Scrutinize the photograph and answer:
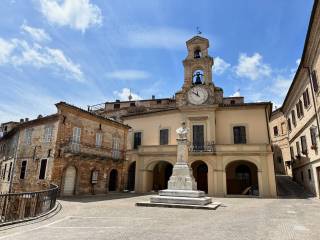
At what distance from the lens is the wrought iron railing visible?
22.7 m

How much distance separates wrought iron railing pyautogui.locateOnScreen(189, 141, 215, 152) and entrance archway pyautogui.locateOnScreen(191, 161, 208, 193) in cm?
188

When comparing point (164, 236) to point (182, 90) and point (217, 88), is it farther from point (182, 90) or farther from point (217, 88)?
point (217, 88)

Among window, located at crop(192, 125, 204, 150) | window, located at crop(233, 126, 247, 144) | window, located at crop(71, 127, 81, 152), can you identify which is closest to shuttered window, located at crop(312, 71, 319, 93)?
window, located at crop(233, 126, 247, 144)

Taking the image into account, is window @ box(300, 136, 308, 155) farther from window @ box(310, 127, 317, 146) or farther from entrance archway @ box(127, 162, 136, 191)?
entrance archway @ box(127, 162, 136, 191)

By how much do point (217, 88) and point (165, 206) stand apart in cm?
2085

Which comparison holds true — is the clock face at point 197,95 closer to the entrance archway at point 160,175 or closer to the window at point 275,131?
the entrance archway at point 160,175

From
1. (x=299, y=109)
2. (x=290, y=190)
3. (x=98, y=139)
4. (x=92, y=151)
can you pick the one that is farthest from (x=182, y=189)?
(x=290, y=190)

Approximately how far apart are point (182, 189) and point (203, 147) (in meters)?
10.8

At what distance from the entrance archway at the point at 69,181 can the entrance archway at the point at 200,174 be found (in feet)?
38.0

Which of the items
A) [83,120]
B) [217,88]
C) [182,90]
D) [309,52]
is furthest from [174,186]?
[217,88]

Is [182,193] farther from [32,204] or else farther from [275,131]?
[275,131]

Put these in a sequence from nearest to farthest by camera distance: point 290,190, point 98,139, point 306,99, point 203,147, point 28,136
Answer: point 306,99
point 28,136
point 98,139
point 290,190
point 203,147

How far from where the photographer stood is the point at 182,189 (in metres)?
13.3

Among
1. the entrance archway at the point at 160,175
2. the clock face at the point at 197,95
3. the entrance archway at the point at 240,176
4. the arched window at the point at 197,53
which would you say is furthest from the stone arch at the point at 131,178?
the arched window at the point at 197,53
